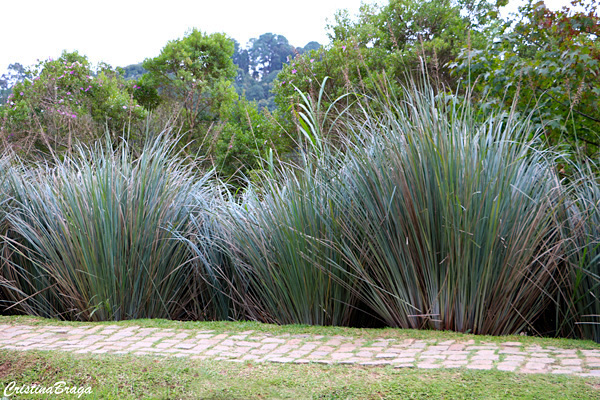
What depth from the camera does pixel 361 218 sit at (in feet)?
12.1

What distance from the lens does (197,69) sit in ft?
63.2

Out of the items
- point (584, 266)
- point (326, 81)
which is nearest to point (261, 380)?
point (584, 266)

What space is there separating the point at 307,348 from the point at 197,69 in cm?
1746

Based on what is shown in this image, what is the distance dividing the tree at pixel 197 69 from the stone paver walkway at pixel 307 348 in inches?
594

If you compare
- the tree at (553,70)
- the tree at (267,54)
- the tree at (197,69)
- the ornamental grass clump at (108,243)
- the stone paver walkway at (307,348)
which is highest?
the tree at (267,54)

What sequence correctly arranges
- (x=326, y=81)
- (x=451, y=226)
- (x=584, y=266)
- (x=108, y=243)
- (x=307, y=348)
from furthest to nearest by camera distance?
(x=326, y=81) → (x=108, y=243) → (x=584, y=266) → (x=451, y=226) → (x=307, y=348)

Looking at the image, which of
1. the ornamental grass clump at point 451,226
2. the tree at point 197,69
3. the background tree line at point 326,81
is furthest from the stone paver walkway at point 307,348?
the tree at point 197,69

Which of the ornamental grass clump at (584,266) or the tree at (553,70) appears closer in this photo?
the ornamental grass clump at (584,266)

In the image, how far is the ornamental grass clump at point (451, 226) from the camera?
3.37m

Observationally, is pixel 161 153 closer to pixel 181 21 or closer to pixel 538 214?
pixel 538 214

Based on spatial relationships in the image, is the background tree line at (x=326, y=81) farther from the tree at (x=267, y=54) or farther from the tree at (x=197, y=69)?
the tree at (x=267, y=54)

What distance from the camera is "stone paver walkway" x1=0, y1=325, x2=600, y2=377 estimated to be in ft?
9.12

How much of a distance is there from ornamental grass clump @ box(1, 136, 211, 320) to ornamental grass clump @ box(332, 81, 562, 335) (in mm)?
1654

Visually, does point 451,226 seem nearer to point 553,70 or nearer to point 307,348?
point 307,348
